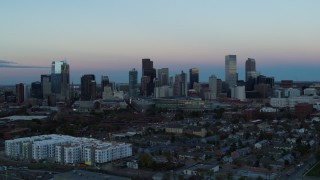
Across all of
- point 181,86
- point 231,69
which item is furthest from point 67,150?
point 231,69

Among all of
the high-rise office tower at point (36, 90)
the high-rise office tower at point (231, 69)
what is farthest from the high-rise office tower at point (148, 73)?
the high-rise office tower at point (36, 90)

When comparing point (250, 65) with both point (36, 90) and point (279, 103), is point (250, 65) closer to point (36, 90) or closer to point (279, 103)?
point (279, 103)

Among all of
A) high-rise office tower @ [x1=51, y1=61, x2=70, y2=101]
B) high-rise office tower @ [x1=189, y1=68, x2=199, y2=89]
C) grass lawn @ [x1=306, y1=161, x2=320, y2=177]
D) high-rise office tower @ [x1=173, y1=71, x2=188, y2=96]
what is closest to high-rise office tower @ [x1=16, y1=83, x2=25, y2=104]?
high-rise office tower @ [x1=51, y1=61, x2=70, y2=101]

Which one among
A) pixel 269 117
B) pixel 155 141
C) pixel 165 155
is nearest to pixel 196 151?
pixel 165 155

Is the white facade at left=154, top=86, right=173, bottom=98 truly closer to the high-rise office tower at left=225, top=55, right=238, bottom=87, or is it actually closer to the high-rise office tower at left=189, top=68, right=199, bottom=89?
the high-rise office tower at left=225, top=55, right=238, bottom=87

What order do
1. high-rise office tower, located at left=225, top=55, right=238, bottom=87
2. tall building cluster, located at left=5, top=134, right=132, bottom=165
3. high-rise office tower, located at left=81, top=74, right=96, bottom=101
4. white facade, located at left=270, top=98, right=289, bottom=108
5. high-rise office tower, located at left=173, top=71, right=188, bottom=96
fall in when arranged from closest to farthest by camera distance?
tall building cluster, located at left=5, top=134, right=132, bottom=165, white facade, located at left=270, top=98, right=289, bottom=108, high-rise office tower, located at left=81, top=74, right=96, bottom=101, high-rise office tower, located at left=173, top=71, right=188, bottom=96, high-rise office tower, located at left=225, top=55, right=238, bottom=87

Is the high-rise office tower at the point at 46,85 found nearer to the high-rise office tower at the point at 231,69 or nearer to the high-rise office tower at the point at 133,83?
the high-rise office tower at the point at 133,83
